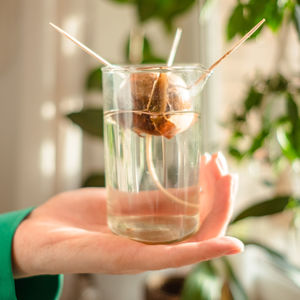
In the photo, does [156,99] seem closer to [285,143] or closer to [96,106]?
[285,143]

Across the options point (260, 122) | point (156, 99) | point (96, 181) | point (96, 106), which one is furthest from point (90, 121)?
point (156, 99)

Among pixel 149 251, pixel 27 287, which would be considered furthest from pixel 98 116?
pixel 149 251

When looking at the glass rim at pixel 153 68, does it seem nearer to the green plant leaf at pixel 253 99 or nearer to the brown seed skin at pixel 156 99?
the brown seed skin at pixel 156 99

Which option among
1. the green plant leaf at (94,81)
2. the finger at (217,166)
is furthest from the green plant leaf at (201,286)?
the green plant leaf at (94,81)

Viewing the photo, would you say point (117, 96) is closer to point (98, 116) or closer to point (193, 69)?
point (193, 69)

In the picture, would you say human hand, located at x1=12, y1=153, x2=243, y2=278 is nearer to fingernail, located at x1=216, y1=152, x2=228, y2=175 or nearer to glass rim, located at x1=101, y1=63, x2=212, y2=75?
fingernail, located at x1=216, y1=152, x2=228, y2=175
